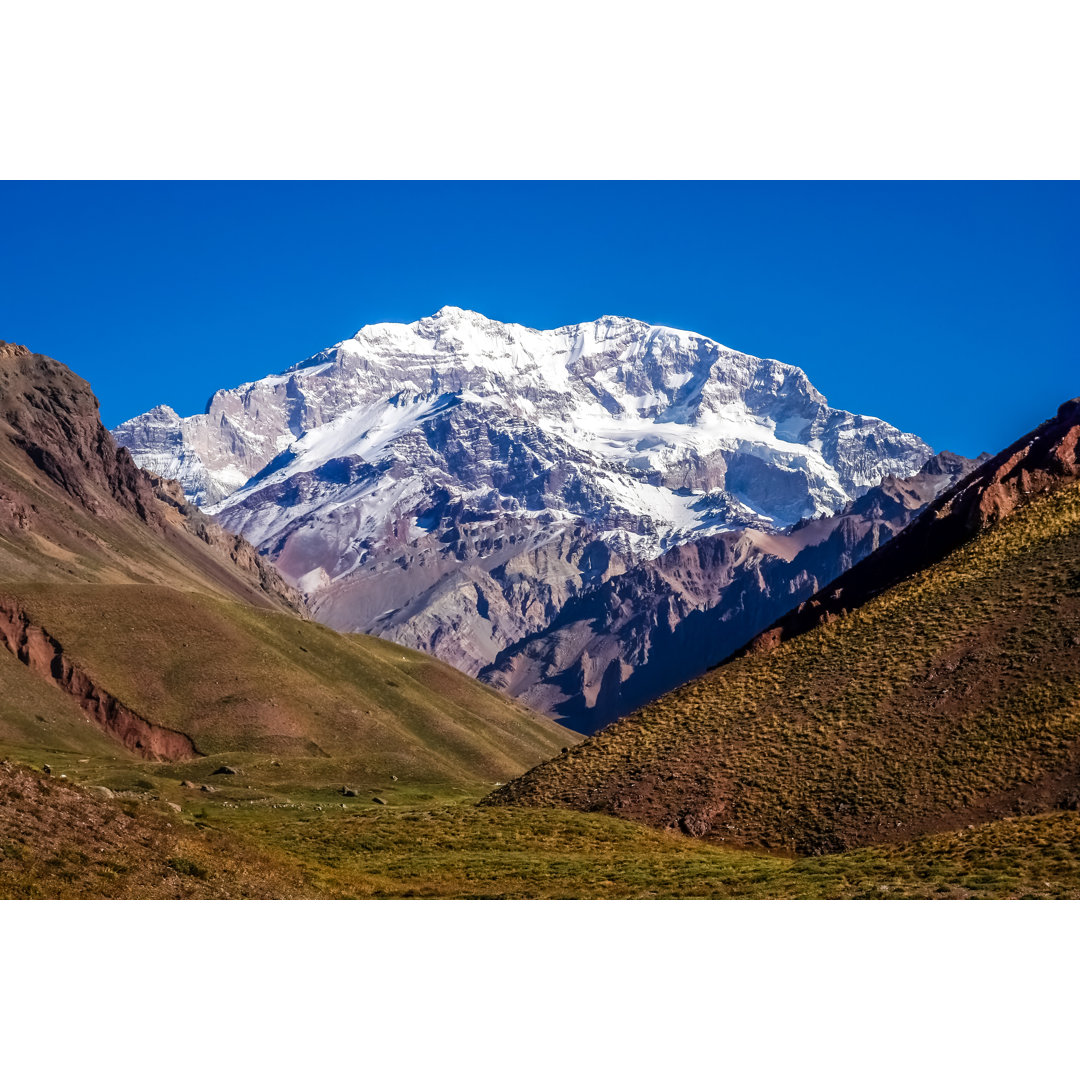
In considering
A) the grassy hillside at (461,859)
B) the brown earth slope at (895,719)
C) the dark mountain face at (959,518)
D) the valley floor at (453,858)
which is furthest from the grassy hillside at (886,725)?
the grassy hillside at (461,859)

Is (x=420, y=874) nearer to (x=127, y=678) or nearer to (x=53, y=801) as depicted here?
(x=53, y=801)

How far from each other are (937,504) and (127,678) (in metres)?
97.9

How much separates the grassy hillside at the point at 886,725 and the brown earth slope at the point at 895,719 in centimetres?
10

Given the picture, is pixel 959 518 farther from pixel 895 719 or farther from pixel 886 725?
pixel 886 725

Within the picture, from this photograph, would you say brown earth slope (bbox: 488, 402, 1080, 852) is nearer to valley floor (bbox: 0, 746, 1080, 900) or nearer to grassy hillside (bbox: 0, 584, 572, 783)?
valley floor (bbox: 0, 746, 1080, 900)

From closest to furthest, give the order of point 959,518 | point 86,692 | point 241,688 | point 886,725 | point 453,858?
1. point 453,858
2. point 886,725
3. point 959,518
4. point 86,692
5. point 241,688

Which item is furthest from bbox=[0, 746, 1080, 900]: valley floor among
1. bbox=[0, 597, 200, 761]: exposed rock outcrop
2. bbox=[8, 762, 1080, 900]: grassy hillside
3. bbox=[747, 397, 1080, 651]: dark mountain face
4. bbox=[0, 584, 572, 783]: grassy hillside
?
bbox=[0, 597, 200, 761]: exposed rock outcrop

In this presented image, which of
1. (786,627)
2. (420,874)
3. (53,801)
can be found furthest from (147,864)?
(786,627)

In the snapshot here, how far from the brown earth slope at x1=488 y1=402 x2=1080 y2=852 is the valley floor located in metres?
4.01

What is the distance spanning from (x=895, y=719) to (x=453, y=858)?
2514 centimetres

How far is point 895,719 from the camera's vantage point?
69.0 m

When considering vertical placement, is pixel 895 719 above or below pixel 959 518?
below

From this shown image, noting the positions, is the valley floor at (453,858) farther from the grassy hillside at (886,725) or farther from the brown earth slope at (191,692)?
the brown earth slope at (191,692)

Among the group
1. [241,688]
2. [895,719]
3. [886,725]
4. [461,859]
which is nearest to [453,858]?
[461,859]
